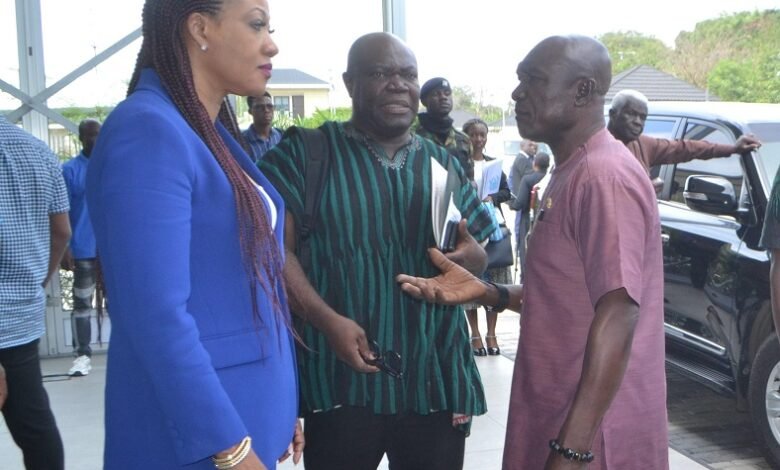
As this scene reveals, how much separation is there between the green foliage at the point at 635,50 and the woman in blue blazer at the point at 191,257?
144 ft

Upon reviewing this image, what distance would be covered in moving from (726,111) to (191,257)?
494cm

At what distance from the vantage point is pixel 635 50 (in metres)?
49.1

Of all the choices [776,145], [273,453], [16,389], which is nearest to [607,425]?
[273,453]

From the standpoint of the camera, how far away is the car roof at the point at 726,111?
5.41m

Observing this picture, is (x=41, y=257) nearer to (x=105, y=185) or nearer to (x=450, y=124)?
(x=105, y=185)

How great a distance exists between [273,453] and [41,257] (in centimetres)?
186

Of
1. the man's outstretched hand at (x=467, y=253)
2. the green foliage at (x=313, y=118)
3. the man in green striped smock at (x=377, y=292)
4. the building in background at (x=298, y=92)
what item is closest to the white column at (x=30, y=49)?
the green foliage at (x=313, y=118)

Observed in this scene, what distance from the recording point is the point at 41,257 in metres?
3.20

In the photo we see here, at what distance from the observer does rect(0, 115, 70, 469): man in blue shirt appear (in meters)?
3.05

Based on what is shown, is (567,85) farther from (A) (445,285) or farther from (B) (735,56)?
(B) (735,56)

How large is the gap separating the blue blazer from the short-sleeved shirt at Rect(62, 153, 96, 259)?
5.20 metres

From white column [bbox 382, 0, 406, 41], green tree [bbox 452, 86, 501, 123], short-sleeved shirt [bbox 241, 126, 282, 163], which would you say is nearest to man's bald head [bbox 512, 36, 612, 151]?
white column [bbox 382, 0, 406, 41]

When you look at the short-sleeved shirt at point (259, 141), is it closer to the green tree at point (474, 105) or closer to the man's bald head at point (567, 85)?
the man's bald head at point (567, 85)

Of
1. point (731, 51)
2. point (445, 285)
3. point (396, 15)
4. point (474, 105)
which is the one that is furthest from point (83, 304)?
point (731, 51)
